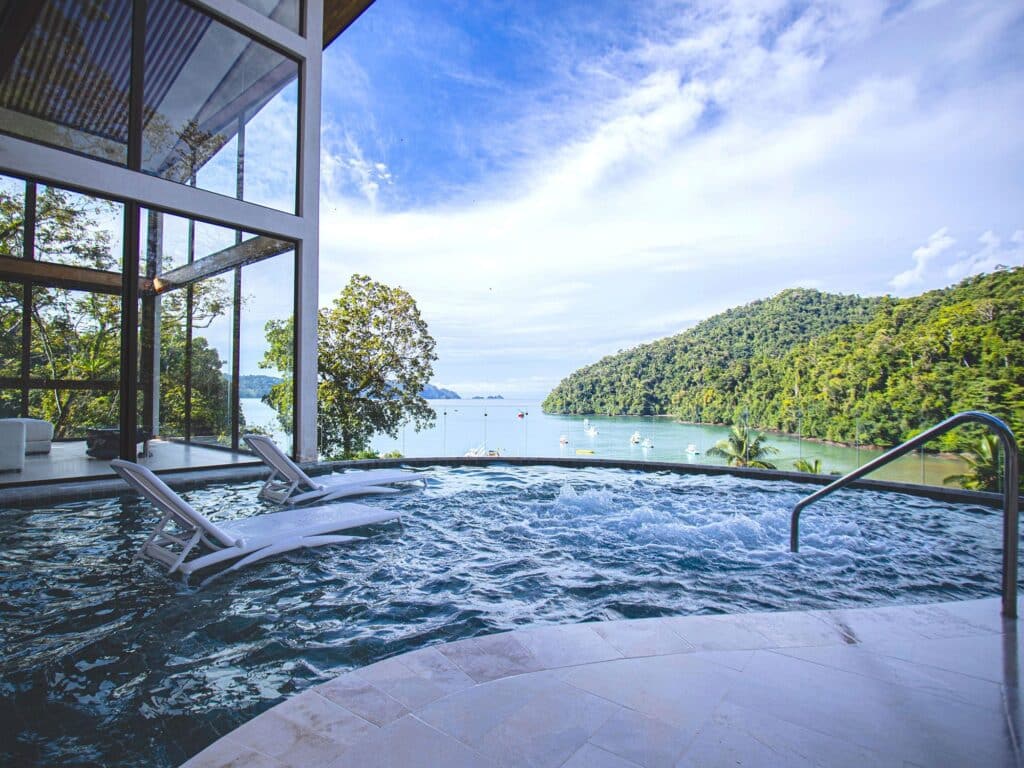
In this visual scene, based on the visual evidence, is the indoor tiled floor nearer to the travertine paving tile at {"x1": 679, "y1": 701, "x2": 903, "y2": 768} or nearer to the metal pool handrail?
the travertine paving tile at {"x1": 679, "y1": 701, "x2": 903, "y2": 768}

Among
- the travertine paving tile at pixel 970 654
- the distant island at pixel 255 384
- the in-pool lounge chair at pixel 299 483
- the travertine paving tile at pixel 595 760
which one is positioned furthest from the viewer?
the distant island at pixel 255 384

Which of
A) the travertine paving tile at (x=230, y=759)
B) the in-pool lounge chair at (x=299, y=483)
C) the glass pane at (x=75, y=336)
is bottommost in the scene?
the travertine paving tile at (x=230, y=759)

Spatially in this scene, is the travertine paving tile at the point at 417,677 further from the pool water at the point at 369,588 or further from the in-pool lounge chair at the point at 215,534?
the in-pool lounge chair at the point at 215,534

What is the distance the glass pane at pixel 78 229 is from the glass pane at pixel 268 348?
1.73 m

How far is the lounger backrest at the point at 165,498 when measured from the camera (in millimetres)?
3899

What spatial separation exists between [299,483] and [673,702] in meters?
5.43

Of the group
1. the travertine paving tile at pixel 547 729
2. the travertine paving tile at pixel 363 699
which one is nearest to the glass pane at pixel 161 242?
the travertine paving tile at pixel 363 699

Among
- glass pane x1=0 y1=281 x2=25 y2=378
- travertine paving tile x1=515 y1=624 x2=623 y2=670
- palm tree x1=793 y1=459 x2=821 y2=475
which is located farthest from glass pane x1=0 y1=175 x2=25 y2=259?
palm tree x1=793 y1=459 x2=821 y2=475

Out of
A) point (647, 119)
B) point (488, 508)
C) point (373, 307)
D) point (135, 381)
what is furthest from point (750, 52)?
point (135, 381)

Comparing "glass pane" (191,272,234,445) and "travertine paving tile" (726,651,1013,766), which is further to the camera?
"glass pane" (191,272,234,445)

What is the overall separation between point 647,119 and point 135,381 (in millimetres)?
15548

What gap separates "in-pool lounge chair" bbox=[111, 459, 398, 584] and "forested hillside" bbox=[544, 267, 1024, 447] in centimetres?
997

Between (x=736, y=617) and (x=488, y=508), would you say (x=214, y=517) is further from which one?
(x=736, y=617)

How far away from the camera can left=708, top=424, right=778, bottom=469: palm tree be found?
14277mm
